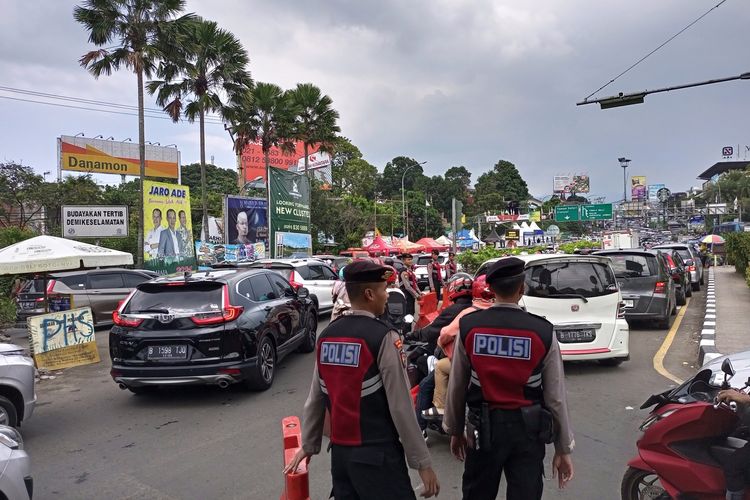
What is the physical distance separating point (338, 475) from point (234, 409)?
14.1 feet

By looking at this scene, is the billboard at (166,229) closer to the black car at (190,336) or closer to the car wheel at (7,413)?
the black car at (190,336)

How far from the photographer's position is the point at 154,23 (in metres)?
20.4

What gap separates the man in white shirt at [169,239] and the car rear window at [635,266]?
14684 millimetres

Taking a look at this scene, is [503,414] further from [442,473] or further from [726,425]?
[442,473]

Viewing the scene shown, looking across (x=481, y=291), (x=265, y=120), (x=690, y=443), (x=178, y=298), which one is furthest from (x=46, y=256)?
(x=265, y=120)

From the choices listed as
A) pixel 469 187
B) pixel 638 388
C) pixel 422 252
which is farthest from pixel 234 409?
pixel 469 187

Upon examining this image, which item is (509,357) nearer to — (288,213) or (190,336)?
(190,336)

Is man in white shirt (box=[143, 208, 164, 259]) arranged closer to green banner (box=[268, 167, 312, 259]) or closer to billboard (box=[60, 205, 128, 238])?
billboard (box=[60, 205, 128, 238])

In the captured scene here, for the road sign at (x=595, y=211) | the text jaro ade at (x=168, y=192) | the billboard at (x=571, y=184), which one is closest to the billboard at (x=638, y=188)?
the billboard at (x=571, y=184)

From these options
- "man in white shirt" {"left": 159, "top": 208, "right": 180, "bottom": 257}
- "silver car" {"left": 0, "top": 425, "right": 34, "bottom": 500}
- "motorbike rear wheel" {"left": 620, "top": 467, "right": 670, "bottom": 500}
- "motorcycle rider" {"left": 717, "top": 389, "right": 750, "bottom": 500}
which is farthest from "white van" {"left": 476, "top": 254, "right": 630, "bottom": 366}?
"man in white shirt" {"left": 159, "top": 208, "right": 180, "bottom": 257}

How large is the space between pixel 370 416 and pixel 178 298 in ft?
16.1

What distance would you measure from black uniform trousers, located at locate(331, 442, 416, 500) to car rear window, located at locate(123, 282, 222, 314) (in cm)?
453

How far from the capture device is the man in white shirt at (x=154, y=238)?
739 inches

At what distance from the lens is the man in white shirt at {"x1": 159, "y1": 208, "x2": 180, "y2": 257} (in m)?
19.3
